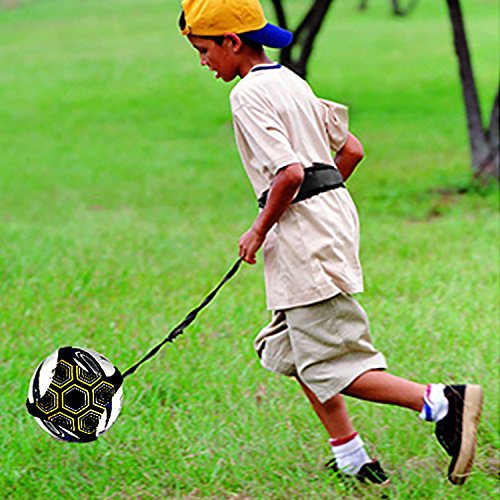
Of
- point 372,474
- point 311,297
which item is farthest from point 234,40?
point 372,474

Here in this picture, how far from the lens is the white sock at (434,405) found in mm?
3057

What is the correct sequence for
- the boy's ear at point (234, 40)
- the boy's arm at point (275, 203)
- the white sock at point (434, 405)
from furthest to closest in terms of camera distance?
the white sock at point (434, 405), the boy's ear at point (234, 40), the boy's arm at point (275, 203)

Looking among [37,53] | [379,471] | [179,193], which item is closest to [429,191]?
[179,193]

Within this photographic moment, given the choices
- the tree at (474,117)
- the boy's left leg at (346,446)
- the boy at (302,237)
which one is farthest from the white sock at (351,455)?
the tree at (474,117)

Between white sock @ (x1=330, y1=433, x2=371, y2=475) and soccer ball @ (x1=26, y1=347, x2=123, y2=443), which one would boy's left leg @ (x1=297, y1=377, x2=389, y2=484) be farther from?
soccer ball @ (x1=26, y1=347, x2=123, y2=443)

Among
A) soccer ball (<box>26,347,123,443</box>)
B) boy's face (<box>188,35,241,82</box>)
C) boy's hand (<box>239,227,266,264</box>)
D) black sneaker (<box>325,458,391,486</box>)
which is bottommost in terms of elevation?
black sneaker (<box>325,458,391,486</box>)

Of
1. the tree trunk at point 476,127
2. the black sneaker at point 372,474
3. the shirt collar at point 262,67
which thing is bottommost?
the tree trunk at point 476,127

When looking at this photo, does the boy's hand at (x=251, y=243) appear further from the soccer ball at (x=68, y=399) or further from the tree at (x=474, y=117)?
the tree at (x=474, y=117)

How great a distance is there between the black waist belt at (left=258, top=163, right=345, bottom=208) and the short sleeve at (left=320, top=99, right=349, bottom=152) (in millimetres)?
173

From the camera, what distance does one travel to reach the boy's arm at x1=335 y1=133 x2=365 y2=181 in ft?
10.7

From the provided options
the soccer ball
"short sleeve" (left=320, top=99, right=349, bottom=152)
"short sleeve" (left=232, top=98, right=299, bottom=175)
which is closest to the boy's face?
"short sleeve" (left=232, top=98, right=299, bottom=175)

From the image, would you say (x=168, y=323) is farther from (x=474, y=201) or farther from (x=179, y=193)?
(x=179, y=193)

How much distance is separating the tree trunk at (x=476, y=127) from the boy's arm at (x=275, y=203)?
5704 millimetres

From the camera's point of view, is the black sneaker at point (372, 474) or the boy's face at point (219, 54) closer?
the boy's face at point (219, 54)
